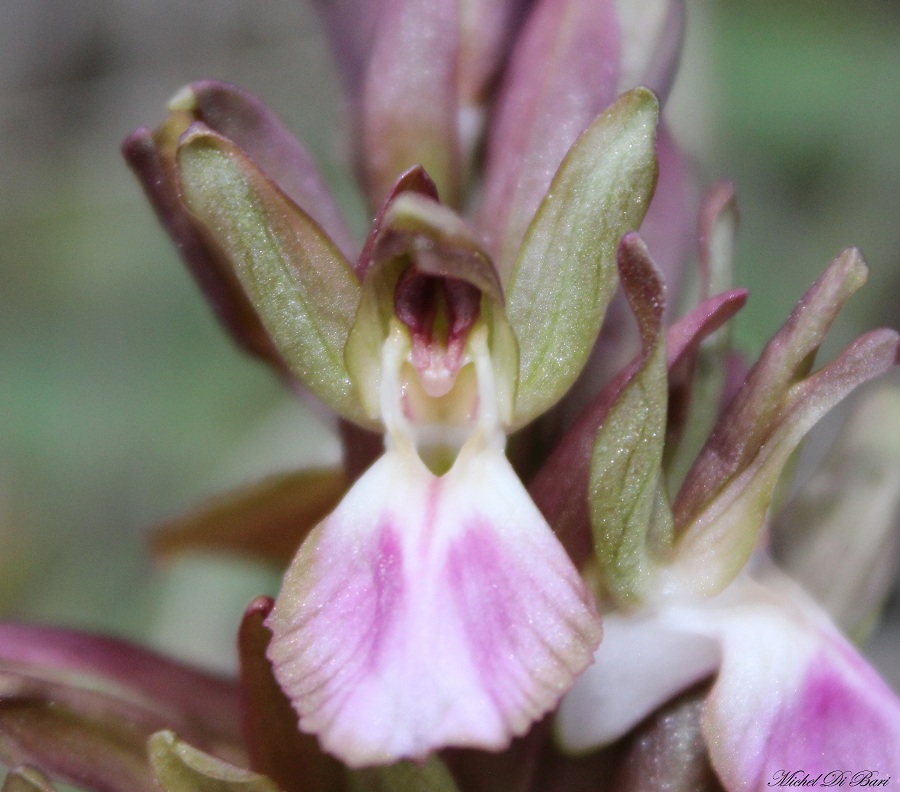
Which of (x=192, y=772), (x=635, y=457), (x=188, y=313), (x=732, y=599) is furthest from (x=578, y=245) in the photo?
(x=188, y=313)

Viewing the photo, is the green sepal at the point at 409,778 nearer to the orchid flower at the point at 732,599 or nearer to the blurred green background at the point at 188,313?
the orchid flower at the point at 732,599

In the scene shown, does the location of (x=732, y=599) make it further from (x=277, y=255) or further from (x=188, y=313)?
(x=188, y=313)

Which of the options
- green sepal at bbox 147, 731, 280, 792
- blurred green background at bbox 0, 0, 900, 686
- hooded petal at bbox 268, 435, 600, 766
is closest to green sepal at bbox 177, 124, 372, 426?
hooded petal at bbox 268, 435, 600, 766

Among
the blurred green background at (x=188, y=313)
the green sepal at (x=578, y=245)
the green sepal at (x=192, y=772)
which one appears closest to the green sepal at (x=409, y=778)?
the green sepal at (x=192, y=772)

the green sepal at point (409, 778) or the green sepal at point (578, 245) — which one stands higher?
the green sepal at point (578, 245)

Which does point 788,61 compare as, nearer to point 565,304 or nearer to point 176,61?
point 176,61

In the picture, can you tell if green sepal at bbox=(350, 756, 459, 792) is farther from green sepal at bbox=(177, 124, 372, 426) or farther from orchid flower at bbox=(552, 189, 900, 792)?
green sepal at bbox=(177, 124, 372, 426)
